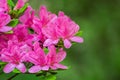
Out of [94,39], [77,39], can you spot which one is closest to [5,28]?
[77,39]

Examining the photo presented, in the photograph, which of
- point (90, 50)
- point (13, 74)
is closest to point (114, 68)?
point (90, 50)

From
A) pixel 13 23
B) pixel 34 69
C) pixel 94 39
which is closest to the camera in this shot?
pixel 34 69

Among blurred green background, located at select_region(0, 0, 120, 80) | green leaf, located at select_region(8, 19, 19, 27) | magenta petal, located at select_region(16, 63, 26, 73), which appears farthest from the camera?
blurred green background, located at select_region(0, 0, 120, 80)

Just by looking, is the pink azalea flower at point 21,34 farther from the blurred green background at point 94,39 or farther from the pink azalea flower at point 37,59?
the blurred green background at point 94,39

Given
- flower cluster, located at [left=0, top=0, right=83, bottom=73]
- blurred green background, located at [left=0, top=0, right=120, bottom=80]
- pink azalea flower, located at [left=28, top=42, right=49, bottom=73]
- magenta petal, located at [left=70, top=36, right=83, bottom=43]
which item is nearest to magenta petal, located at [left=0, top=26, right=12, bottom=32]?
flower cluster, located at [left=0, top=0, right=83, bottom=73]

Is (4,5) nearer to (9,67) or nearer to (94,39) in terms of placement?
(9,67)

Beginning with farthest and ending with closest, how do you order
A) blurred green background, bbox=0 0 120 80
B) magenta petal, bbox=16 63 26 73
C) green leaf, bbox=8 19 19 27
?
blurred green background, bbox=0 0 120 80
green leaf, bbox=8 19 19 27
magenta petal, bbox=16 63 26 73

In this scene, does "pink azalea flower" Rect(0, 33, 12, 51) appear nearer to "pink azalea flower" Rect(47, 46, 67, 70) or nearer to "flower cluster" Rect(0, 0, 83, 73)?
"flower cluster" Rect(0, 0, 83, 73)
